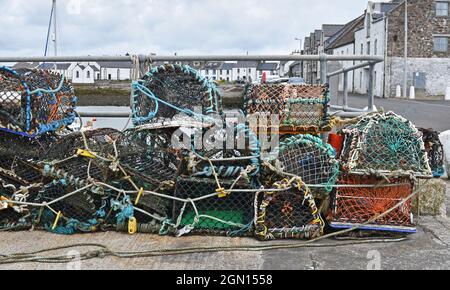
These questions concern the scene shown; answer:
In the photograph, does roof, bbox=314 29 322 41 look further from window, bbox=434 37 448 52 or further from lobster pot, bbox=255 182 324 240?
lobster pot, bbox=255 182 324 240

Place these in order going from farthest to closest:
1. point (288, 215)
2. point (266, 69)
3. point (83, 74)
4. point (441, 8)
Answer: point (266, 69), point (441, 8), point (83, 74), point (288, 215)

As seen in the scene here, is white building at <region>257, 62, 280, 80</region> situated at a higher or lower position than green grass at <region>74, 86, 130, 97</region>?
higher

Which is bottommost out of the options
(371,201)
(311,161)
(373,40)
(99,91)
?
(371,201)

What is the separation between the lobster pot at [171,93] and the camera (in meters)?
4.10

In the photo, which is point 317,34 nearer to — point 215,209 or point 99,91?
point 99,91

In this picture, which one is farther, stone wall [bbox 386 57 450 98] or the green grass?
stone wall [bbox 386 57 450 98]

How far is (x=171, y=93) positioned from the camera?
13.7 ft

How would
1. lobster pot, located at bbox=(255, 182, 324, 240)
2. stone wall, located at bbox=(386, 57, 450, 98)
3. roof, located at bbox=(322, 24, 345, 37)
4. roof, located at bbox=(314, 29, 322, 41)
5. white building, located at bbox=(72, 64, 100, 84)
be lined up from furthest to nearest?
1. roof, located at bbox=(314, 29, 322, 41)
2. roof, located at bbox=(322, 24, 345, 37)
3. stone wall, located at bbox=(386, 57, 450, 98)
4. white building, located at bbox=(72, 64, 100, 84)
5. lobster pot, located at bbox=(255, 182, 324, 240)

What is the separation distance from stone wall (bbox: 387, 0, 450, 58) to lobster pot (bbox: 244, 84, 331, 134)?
113ft

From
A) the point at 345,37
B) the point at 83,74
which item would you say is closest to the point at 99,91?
the point at 83,74

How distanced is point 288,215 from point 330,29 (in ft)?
195

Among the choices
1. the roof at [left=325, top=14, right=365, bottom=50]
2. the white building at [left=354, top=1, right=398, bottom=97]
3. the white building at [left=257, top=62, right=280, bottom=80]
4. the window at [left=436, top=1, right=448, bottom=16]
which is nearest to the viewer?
the white building at [left=257, top=62, right=280, bottom=80]

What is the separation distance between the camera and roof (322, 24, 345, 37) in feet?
195
